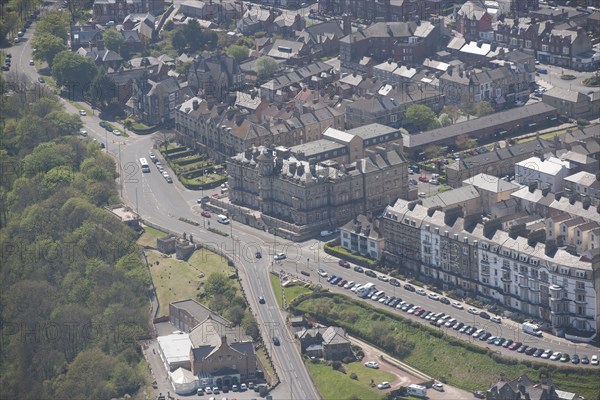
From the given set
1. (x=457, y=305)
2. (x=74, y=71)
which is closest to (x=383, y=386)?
(x=457, y=305)

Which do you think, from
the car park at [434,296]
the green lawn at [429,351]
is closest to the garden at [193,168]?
the green lawn at [429,351]

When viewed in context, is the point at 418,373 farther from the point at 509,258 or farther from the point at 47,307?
the point at 47,307

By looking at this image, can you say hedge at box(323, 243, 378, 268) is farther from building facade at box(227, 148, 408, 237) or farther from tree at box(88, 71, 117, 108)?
tree at box(88, 71, 117, 108)

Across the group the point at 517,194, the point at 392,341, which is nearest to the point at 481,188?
the point at 517,194

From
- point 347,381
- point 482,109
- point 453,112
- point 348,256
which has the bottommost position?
point 347,381

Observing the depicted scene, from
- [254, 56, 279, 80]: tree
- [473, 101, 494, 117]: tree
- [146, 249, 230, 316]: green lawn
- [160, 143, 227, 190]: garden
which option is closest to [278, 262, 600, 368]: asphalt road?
[146, 249, 230, 316]: green lawn

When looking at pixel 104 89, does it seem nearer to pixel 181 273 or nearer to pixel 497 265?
pixel 181 273
